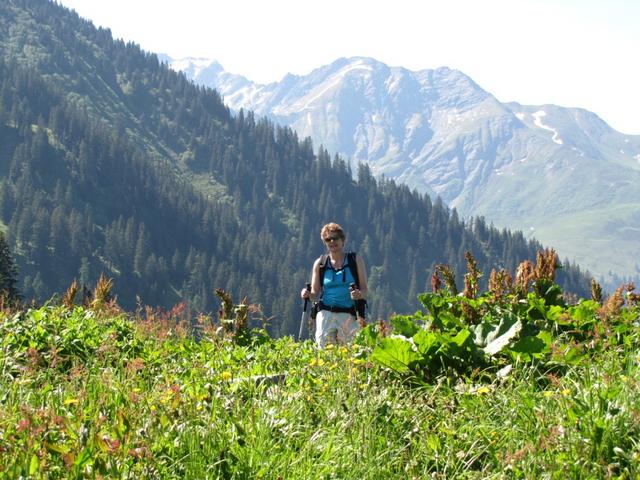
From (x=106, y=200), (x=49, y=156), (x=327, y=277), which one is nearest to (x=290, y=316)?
(x=106, y=200)

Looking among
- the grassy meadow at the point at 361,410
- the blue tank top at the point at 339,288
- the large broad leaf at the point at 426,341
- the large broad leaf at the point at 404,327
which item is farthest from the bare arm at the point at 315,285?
the large broad leaf at the point at 426,341

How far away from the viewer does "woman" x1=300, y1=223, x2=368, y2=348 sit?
8.73 meters

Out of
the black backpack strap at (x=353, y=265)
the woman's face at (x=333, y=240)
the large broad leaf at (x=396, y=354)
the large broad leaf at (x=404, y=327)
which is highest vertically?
the woman's face at (x=333, y=240)

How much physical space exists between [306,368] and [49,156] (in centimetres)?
20097

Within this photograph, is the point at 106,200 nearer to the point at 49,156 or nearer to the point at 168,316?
the point at 49,156

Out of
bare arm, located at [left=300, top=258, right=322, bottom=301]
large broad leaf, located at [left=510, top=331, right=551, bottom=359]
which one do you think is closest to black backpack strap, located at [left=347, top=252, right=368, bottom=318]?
bare arm, located at [left=300, top=258, right=322, bottom=301]

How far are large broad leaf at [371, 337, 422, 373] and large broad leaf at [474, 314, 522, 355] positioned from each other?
2.22ft

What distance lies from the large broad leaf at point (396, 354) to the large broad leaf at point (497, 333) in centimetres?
68

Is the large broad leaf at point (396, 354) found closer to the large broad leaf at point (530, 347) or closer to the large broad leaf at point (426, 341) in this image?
the large broad leaf at point (426, 341)

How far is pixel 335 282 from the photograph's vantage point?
8.84 metres

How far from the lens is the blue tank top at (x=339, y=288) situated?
8812 mm

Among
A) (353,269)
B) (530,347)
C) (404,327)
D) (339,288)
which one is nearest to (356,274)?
(353,269)

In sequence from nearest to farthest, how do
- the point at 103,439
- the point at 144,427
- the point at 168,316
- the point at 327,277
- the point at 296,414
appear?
the point at 103,439 < the point at 144,427 < the point at 296,414 < the point at 168,316 < the point at 327,277

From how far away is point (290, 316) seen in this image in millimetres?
155500
